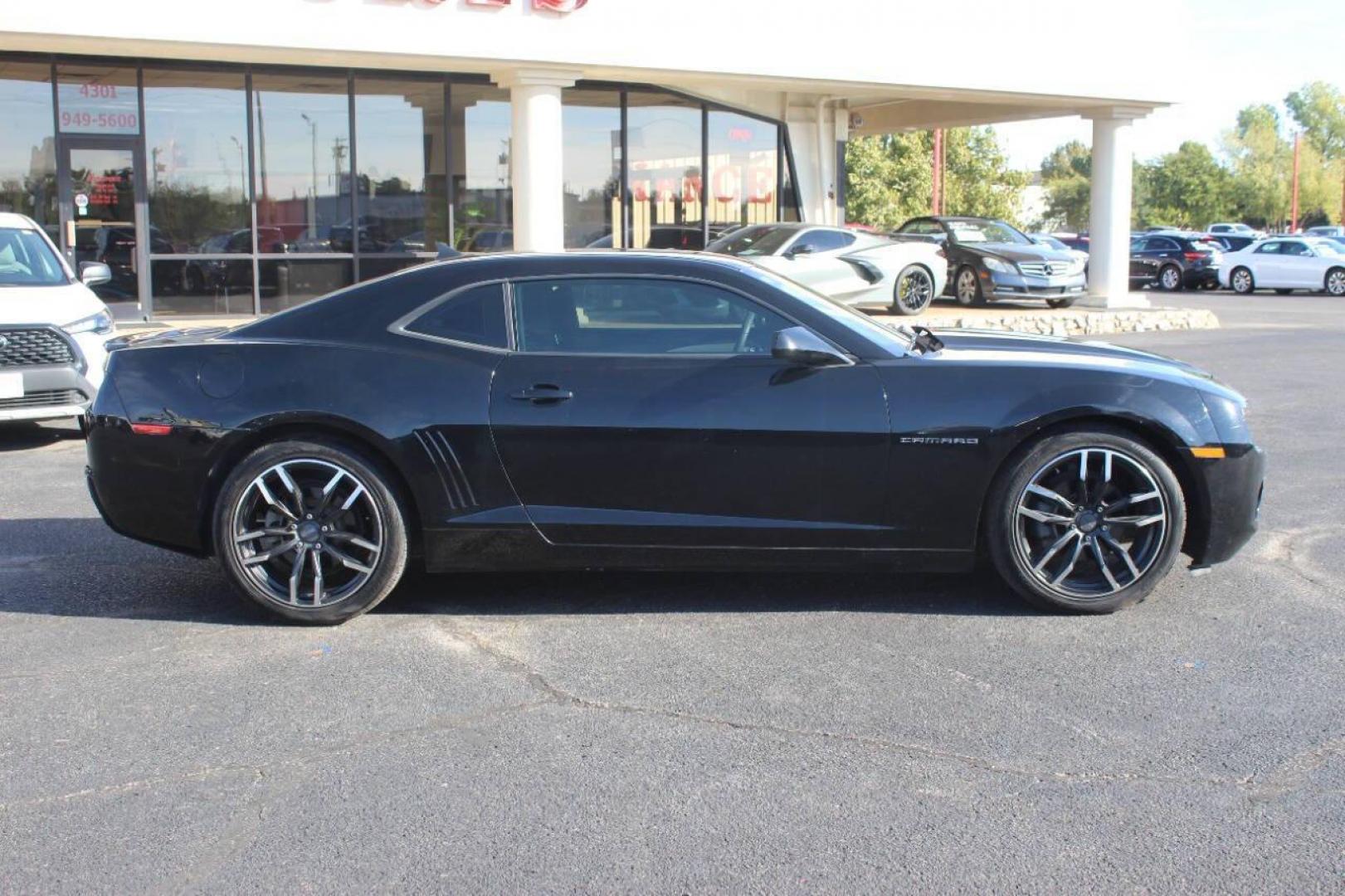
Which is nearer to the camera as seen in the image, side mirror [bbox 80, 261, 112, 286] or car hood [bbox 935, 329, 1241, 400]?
car hood [bbox 935, 329, 1241, 400]

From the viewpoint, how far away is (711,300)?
5449 millimetres

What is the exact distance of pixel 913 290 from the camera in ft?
64.1

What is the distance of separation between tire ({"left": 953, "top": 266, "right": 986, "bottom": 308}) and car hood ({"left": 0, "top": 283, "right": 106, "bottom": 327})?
14.7 meters

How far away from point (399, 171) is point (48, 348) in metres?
10.2

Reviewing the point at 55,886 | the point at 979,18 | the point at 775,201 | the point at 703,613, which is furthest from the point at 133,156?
the point at 55,886

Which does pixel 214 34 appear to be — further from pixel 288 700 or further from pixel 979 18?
pixel 288 700

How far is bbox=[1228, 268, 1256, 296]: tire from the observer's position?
109 ft

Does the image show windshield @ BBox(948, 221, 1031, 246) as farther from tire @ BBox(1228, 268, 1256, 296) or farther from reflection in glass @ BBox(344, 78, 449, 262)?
tire @ BBox(1228, 268, 1256, 296)

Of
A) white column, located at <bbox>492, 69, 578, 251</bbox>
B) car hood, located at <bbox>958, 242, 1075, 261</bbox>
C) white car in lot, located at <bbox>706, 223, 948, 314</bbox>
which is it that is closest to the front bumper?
car hood, located at <bbox>958, 242, 1075, 261</bbox>

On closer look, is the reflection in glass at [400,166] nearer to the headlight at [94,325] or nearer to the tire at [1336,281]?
the headlight at [94,325]

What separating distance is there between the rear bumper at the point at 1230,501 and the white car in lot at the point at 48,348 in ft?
24.4

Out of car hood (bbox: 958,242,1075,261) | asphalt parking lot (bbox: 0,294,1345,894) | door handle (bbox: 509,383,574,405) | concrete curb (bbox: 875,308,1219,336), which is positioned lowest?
asphalt parking lot (bbox: 0,294,1345,894)

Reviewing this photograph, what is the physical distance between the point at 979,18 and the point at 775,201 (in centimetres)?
473

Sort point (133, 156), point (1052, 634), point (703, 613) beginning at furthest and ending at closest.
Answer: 1. point (133, 156)
2. point (703, 613)
3. point (1052, 634)
